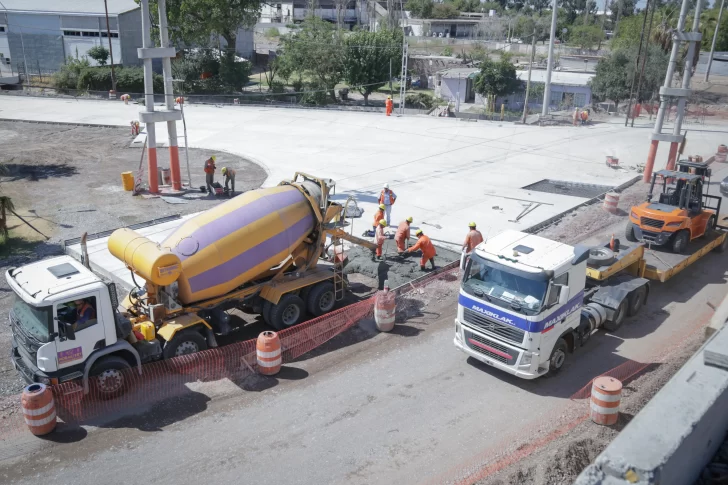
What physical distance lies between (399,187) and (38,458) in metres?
18.3

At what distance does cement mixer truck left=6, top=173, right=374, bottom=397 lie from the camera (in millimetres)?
10859

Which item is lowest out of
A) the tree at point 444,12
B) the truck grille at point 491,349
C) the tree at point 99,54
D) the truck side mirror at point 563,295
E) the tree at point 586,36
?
the truck grille at point 491,349

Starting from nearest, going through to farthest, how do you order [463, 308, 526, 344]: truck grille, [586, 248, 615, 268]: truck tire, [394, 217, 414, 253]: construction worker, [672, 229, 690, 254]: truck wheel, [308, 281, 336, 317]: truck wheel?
1. [463, 308, 526, 344]: truck grille
2. [308, 281, 336, 317]: truck wheel
3. [586, 248, 615, 268]: truck tire
4. [672, 229, 690, 254]: truck wheel
5. [394, 217, 414, 253]: construction worker

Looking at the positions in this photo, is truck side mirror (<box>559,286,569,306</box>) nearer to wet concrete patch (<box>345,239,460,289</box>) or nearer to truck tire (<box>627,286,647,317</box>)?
truck tire (<box>627,286,647,317</box>)

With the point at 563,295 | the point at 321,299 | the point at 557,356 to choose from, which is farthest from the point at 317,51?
the point at 563,295

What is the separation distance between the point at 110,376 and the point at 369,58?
46.4m

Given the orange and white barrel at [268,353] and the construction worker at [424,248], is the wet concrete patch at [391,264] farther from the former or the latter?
the orange and white barrel at [268,353]

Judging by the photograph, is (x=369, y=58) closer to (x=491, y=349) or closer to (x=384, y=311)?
(x=384, y=311)

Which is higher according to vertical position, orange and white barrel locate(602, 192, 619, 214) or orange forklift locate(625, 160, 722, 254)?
orange forklift locate(625, 160, 722, 254)

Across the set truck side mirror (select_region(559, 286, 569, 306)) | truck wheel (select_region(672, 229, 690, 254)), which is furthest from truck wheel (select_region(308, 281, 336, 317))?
truck wheel (select_region(672, 229, 690, 254))

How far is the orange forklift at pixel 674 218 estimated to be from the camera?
17.0 m

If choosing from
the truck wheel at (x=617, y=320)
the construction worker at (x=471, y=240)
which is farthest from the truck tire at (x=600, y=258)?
the construction worker at (x=471, y=240)

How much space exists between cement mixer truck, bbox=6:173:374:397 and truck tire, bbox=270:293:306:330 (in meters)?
0.02

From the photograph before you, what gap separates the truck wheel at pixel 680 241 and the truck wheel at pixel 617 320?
3659 mm
